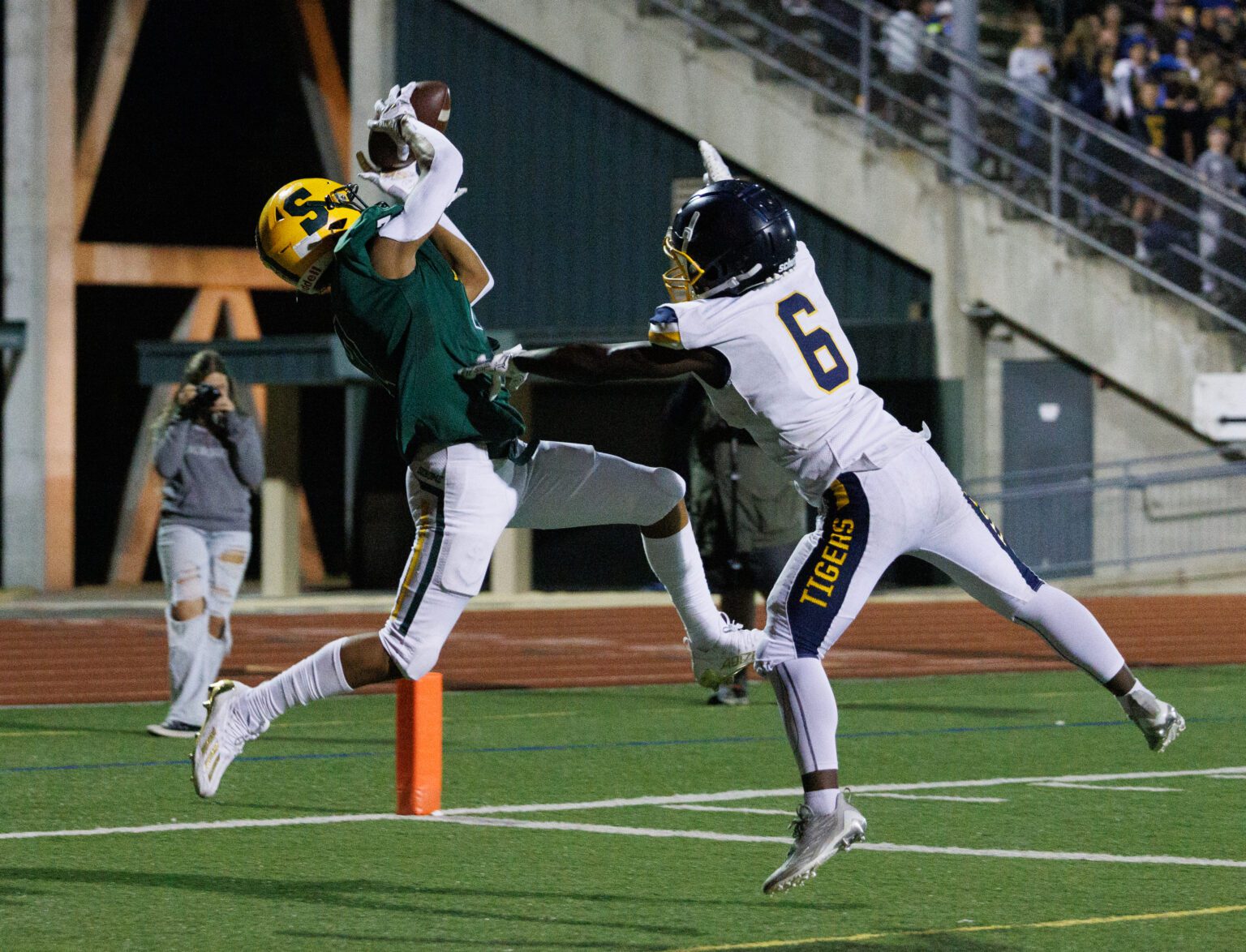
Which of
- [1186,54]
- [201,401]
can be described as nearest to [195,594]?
[201,401]

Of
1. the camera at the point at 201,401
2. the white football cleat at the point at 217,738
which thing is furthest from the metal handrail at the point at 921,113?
the white football cleat at the point at 217,738

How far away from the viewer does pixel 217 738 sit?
6.96 meters

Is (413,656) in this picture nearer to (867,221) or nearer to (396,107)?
(396,107)

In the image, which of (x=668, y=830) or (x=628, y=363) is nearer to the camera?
(x=628, y=363)

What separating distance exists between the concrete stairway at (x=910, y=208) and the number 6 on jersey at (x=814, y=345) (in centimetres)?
1629

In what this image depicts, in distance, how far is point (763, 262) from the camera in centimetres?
643

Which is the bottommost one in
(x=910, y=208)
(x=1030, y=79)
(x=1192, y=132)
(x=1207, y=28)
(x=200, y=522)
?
(x=200, y=522)

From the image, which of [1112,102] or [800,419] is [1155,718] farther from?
[1112,102]

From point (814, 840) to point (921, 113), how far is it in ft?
58.0

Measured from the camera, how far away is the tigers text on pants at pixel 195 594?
11.1 m

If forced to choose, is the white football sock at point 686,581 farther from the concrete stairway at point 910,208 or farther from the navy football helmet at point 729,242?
the concrete stairway at point 910,208

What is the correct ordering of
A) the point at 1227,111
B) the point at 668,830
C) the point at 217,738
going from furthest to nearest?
1. the point at 1227,111
2. the point at 668,830
3. the point at 217,738

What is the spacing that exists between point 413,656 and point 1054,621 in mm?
1987

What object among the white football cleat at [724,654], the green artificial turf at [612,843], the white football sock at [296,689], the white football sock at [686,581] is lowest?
the green artificial turf at [612,843]
